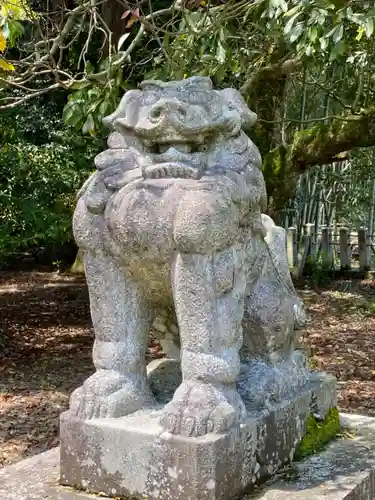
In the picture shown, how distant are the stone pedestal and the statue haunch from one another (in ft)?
0.18

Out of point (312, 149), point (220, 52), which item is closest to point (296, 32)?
point (220, 52)

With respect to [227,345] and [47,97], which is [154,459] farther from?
[47,97]

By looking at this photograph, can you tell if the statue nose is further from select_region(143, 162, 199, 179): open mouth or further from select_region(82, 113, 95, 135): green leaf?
select_region(82, 113, 95, 135): green leaf

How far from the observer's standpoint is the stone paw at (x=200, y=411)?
92.0 inches

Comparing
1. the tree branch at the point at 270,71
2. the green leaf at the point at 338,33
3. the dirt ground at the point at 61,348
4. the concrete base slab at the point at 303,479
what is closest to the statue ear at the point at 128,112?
the concrete base slab at the point at 303,479

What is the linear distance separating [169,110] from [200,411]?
960 mm

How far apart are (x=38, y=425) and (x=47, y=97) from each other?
19.8ft

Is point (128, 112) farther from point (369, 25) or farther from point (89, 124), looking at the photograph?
point (89, 124)

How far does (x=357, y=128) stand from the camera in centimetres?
799

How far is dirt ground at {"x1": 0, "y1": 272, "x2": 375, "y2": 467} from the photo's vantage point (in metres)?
5.29

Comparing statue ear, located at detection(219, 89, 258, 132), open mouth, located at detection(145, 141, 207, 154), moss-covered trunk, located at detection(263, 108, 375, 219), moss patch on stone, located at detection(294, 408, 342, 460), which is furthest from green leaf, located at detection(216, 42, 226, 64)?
moss-covered trunk, located at detection(263, 108, 375, 219)

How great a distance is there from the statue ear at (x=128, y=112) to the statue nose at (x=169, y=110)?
0.10 m

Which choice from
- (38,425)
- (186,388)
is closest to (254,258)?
(186,388)

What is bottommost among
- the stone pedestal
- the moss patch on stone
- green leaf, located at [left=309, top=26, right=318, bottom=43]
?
Answer: the moss patch on stone
